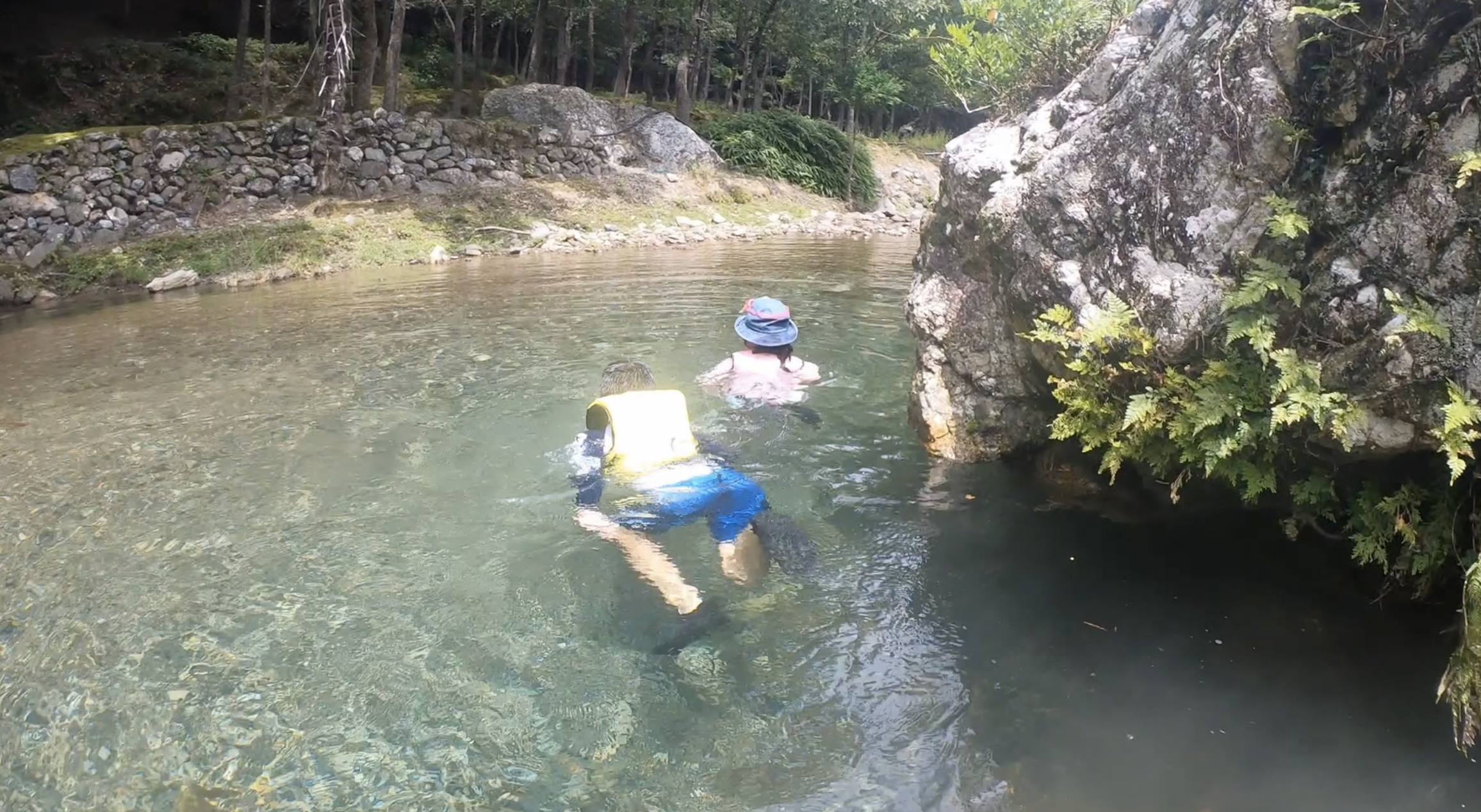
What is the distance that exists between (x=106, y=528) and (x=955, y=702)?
5.60 m

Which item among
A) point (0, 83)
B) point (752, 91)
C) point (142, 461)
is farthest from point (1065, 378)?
point (752, 91)

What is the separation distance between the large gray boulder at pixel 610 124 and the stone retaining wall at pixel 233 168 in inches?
39.2

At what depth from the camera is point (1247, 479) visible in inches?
170

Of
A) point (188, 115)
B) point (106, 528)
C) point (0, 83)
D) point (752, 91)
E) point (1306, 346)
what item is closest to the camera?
point (1306, 346)

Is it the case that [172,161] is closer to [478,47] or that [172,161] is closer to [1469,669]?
[478,47]

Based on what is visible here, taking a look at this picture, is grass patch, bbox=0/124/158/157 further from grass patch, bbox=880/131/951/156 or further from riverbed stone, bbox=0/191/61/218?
grass patch, bbox=880/131/951/156

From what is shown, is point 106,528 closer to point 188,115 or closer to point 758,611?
point 758,611

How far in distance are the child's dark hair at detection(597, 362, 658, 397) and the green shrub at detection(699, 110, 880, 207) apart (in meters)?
25.2

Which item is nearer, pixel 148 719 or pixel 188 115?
pixel 148 719

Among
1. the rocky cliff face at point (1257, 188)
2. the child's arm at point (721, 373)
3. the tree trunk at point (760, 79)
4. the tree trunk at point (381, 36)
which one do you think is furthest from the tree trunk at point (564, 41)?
the rocky cliff face at point (1257, 188)

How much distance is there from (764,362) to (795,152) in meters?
26.0

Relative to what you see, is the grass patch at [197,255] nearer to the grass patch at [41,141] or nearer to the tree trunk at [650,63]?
the grass patch at [41,141]

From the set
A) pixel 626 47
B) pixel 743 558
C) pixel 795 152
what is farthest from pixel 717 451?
pixel 626 47

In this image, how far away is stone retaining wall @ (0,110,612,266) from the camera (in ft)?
56.9
